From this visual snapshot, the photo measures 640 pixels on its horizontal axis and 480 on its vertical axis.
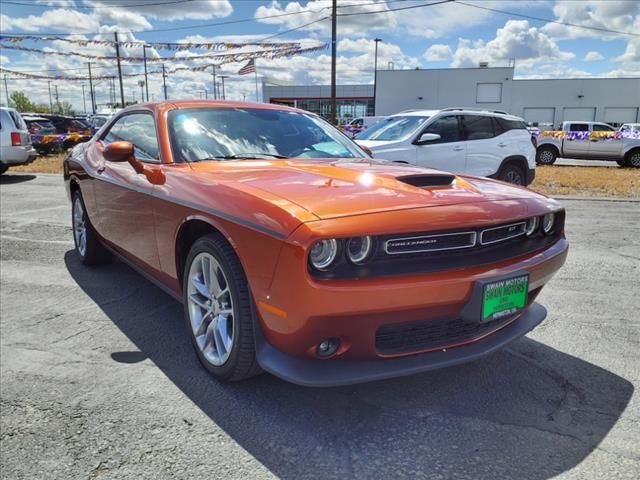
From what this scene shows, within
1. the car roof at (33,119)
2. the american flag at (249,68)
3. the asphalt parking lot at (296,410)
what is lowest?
the asphalt parking lot at (296,410)

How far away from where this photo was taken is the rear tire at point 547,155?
760 inches

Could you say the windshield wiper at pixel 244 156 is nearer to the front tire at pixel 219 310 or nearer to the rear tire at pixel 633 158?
the front tire at pixel 219 310

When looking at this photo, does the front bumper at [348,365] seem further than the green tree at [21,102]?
No

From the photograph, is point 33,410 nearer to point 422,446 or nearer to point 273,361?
point 273,361

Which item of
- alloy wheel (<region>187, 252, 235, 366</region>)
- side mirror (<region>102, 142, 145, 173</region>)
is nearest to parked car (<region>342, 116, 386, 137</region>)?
side mirror (<region>102, 142, 145, 173</region>)

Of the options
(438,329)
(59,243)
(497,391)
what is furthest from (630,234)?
(59,243)

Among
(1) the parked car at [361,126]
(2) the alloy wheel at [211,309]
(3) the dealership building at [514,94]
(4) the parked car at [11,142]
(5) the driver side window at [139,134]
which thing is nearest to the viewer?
(2) the alloy wheel at [211,309]

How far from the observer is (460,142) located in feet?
29.4

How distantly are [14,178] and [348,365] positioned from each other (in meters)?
13.5

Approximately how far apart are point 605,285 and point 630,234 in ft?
8.03

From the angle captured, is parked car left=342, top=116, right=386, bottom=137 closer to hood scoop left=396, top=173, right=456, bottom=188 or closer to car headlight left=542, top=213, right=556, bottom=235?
car headlight left=542, top=213, right=556, bottom=235

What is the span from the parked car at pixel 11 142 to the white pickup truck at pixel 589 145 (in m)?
17.1

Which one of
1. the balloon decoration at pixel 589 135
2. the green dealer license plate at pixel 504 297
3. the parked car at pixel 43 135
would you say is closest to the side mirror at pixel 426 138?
the green dealer license plate at pixel 504 297

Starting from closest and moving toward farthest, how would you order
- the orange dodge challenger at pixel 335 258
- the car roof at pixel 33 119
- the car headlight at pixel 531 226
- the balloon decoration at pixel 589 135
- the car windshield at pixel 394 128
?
1. the orange dodge challenger at pixel 335 258
2. the car headlight at pixel 531 226
3. the car windshield at pixel 394 128
4. the balloon decoration at pixel 589 135
5. the car roof at pixel 33 119
